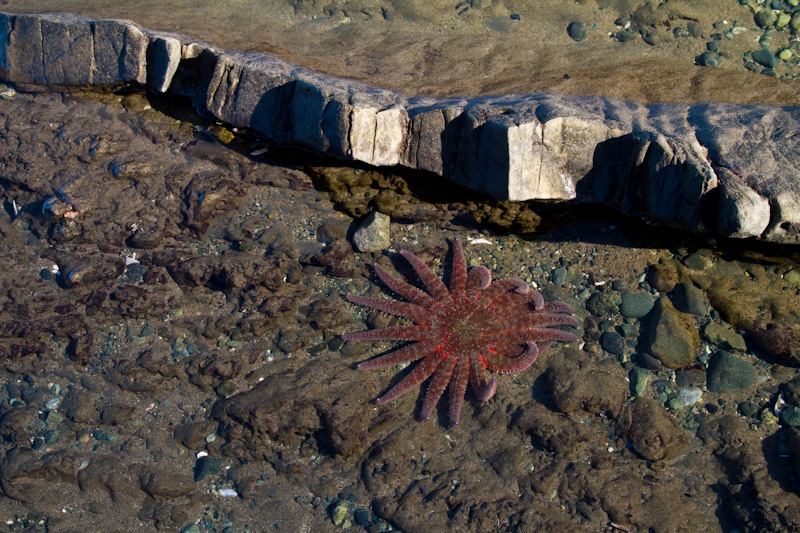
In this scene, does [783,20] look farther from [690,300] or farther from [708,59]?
[690,300]

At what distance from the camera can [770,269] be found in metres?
4.79

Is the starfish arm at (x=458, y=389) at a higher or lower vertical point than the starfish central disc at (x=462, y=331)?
lower

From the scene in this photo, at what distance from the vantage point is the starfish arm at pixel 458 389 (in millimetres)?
4250

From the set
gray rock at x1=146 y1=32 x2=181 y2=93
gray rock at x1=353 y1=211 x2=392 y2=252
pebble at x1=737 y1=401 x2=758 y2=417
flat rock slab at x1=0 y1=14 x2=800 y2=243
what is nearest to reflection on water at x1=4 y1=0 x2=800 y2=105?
flat rock slab at x1=0 y1=14 x2=800 y2=243

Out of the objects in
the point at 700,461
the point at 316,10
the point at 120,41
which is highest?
the point at 316,10

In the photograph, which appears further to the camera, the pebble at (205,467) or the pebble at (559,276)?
the pebble at (559,276)

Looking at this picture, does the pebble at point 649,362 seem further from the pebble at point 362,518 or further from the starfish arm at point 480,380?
the pebble at point 362,518

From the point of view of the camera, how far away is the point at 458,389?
430 cm

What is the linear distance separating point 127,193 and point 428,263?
3.21 metres

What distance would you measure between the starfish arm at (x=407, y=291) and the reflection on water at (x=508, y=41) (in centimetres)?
188

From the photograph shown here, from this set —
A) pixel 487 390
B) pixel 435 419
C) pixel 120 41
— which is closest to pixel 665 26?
pixel 487 390

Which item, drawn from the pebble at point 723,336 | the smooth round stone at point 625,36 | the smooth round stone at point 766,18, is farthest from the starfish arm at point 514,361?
the smooth round stone at point 766,18

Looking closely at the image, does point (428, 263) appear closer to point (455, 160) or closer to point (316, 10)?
point (455, 160)

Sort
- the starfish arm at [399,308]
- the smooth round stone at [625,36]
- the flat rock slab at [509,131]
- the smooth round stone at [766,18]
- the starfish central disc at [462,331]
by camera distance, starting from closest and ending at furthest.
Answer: the flat rock slab at [509,131] → the starfish central disc at [462,331] → the starfish arm at [399,308] → the smooth round stone at [625,36] → the smooth round stone at [766,18]
